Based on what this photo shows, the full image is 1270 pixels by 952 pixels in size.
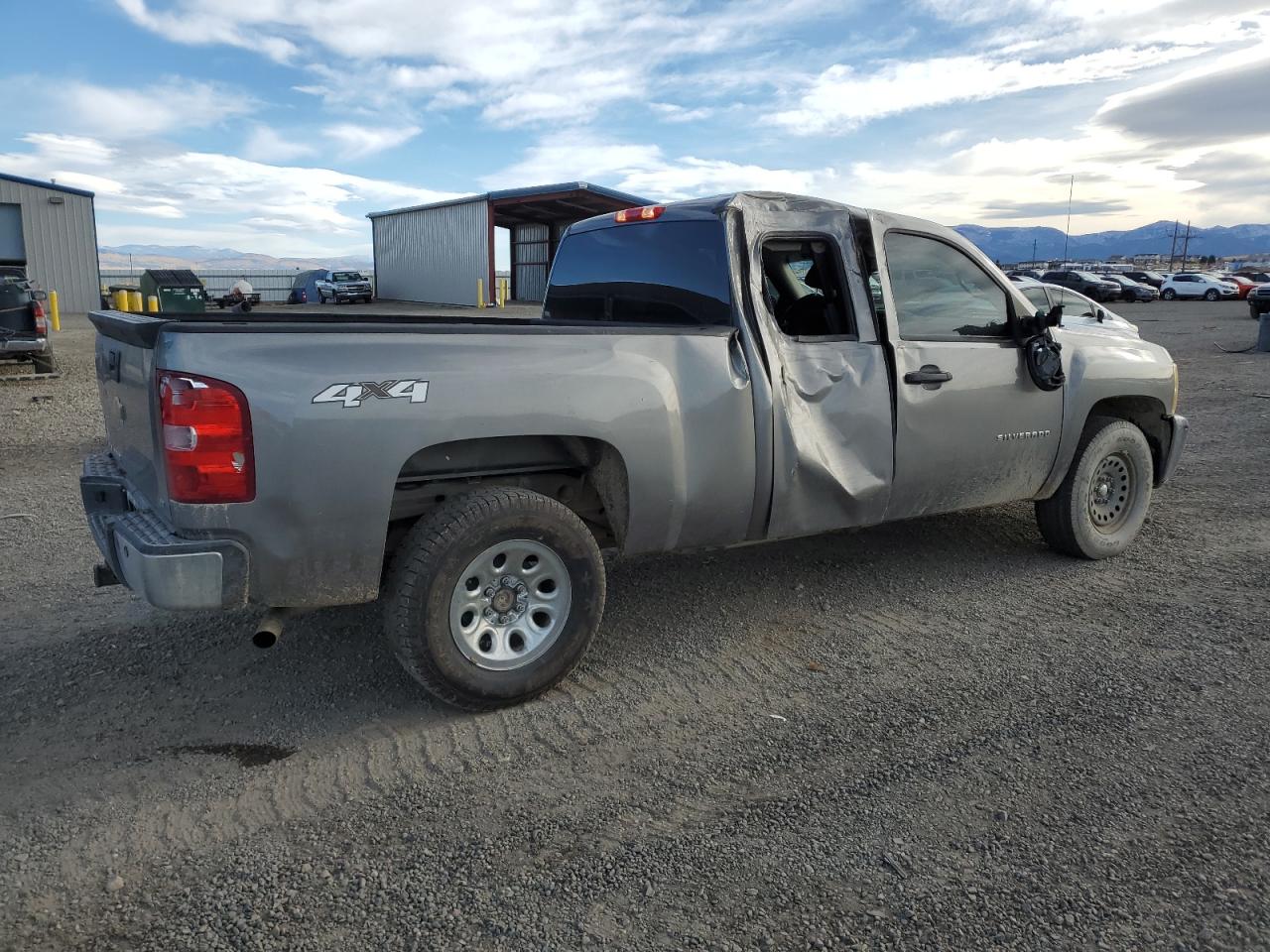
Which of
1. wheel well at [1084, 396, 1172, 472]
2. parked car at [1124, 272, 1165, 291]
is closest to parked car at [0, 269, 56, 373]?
wheel well at [1084, 396, 1172, 472]

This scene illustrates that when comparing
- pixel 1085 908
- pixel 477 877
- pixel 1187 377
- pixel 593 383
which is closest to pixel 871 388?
pixel 593 383

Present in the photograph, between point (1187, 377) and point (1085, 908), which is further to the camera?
point (1187, 377)

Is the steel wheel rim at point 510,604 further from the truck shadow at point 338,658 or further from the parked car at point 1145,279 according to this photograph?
the parked car at point 1145,279

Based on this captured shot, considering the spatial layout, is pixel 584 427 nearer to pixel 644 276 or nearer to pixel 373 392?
Answer: pixel 373 392

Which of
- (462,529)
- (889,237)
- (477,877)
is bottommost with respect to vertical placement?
(477,877)

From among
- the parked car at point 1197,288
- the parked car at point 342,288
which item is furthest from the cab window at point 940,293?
the parked car at point 1197,288

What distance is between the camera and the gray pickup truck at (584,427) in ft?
10.2

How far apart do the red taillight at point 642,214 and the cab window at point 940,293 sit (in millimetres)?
1139

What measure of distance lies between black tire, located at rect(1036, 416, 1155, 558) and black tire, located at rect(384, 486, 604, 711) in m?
3.10

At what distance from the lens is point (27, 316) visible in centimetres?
1401

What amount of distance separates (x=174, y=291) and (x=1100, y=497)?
115 feet

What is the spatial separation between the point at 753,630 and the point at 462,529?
5.64 feet

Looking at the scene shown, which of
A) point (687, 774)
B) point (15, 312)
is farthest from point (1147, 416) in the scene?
point (15, 312)

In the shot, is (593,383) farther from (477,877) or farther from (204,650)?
(204,650)
